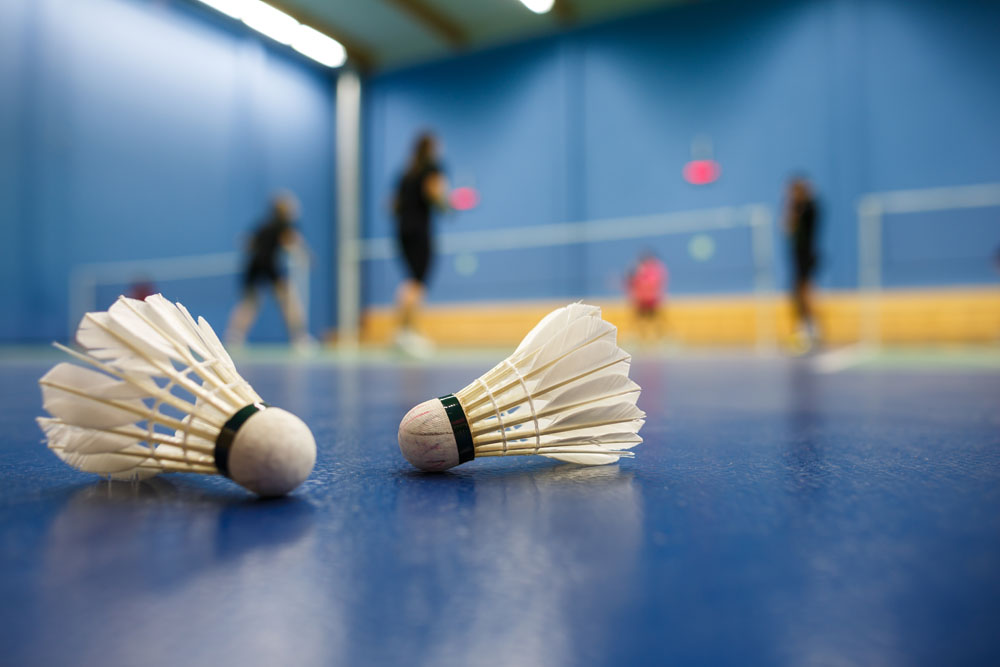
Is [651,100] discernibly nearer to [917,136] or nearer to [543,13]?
[543,13]

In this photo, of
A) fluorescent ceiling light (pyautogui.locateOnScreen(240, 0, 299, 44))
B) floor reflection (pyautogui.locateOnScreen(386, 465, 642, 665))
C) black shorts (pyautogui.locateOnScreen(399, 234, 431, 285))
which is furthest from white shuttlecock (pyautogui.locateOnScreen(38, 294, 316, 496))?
fluorescent ceiling light (pyautogui.locateOnScreen(240, 0, 299, 44))

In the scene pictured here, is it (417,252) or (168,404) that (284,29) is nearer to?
(417,252)

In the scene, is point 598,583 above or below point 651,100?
below

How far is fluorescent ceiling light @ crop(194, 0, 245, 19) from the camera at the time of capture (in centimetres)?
865

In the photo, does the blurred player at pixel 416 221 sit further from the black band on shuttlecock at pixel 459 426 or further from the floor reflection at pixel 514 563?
Result: the floor reflection at pixel 514 563

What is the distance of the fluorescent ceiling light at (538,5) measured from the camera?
28.7 ft

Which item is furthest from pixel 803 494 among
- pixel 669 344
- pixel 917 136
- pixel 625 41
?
pixel 625 41

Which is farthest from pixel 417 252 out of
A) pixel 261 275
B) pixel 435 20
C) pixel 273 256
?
pixel 435 20

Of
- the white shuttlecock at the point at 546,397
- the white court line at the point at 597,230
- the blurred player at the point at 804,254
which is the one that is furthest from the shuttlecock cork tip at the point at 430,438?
the white court line at the point at 597,230

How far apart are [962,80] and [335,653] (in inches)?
372

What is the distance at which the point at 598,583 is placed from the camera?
0.35 meters

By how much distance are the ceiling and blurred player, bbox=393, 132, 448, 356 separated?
4981 mm

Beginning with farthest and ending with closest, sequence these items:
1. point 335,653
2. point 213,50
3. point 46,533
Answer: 1. point 213,50
2. point 46,533
3. point 335,653

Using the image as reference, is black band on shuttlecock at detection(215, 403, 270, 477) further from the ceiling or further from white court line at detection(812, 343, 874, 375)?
the ceiling
